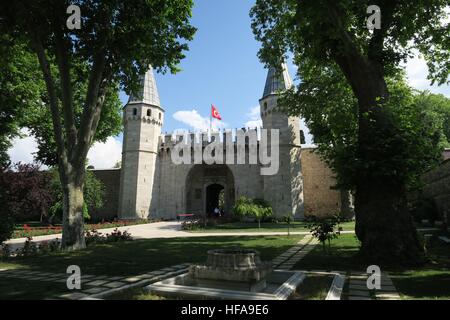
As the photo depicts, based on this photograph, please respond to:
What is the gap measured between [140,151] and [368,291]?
90.1ft

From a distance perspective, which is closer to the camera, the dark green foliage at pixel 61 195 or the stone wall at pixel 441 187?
the stone wall at pixel 441 187

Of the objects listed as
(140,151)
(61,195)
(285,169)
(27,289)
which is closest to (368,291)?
(27,289)

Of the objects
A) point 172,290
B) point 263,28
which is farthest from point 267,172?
point 172,290

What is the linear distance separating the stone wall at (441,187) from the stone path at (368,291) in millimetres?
10603

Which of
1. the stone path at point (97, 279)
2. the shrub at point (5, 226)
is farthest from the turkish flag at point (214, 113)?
the stone path at point (97, 279)

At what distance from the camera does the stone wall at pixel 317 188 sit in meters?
29.6

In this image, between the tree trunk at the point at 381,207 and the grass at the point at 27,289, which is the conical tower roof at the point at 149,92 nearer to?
the tree trunk at the point at 381,207

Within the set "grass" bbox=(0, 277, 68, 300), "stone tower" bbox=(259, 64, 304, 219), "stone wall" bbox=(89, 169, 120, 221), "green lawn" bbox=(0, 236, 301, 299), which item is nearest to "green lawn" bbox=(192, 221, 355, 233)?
"stone tower" bbox=(259, 64, 304, 219)

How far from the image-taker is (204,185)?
33500mm

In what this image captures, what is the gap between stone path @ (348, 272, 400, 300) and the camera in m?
4.73
